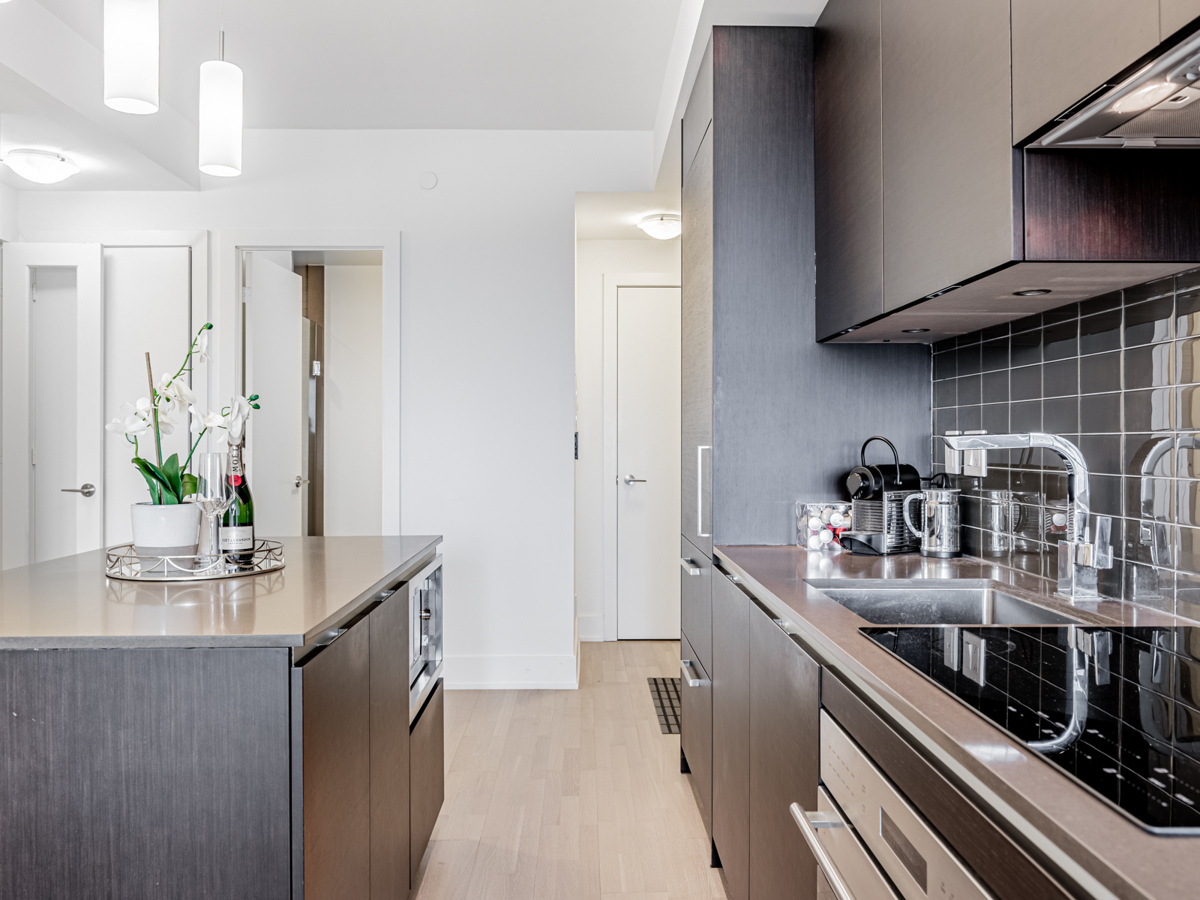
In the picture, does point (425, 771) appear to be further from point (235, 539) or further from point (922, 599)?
point (922, 599)

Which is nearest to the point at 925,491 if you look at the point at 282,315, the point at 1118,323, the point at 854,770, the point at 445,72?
the point at 1118,323

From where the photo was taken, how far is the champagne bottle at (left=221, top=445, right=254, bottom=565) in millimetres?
1633

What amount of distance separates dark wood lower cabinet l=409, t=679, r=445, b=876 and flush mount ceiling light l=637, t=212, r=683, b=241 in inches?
107

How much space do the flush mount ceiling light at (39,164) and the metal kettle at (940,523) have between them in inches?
144

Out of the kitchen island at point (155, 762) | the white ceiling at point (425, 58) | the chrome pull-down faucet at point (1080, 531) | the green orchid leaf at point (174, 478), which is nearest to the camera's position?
the kitchen island at point (155, 762)

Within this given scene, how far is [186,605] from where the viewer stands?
1309 millimetres

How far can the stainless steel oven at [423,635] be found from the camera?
1.88 metres

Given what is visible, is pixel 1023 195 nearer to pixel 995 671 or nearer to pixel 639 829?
pixel 995 671

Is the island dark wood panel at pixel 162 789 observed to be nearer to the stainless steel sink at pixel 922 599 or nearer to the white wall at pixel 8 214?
the stainless steel sink at pixel 922 599

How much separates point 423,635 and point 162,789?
92 centimetres

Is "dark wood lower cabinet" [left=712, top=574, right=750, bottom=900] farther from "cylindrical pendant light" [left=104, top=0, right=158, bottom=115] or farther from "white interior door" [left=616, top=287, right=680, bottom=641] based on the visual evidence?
"white interior door" [left=616, top=287, right=680, bottom=641]

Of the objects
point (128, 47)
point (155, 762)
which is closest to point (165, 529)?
point (155, 762)

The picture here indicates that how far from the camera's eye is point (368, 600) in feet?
4.96

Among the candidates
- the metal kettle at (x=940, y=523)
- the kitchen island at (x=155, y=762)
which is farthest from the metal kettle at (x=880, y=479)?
the kitchen island at (x=155, y=762)
